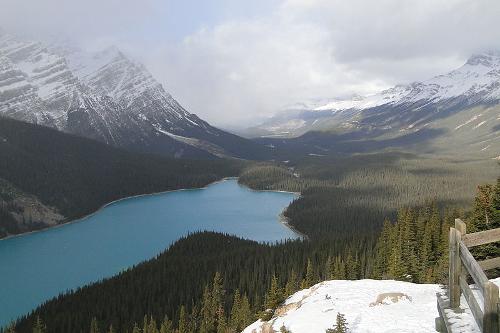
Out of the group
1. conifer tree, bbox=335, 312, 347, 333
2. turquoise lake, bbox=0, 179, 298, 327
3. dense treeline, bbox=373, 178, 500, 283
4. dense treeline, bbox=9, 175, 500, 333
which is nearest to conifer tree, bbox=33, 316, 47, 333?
dense treeline, bbox=9, 175, 500, 333

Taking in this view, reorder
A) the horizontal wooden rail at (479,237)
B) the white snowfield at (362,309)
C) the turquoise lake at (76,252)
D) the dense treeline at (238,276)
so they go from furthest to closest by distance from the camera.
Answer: the turquoise lake at (76,252) < the dense treeline at (238,276) < the white snowfield at (362,309) < the horizontal wooden rail at (479,237)

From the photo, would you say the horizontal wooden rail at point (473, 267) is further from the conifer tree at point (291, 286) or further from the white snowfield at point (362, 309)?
the conifer tree at point (291, 286)

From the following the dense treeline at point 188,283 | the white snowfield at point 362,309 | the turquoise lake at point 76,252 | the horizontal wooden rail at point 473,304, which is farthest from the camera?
the turquoise lake at point 76,252

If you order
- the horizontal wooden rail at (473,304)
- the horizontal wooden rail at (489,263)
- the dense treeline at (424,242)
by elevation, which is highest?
the horizontal wooden rail at (489,263)

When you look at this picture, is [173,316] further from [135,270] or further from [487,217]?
[487,217]

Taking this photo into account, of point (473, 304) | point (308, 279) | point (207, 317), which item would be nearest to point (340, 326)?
point (473, 304)

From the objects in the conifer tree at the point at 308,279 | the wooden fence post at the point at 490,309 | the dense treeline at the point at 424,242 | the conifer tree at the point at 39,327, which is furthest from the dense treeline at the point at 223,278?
the wooden fence post at the point at 490,309

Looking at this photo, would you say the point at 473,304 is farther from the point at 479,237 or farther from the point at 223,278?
the point at 223,278
